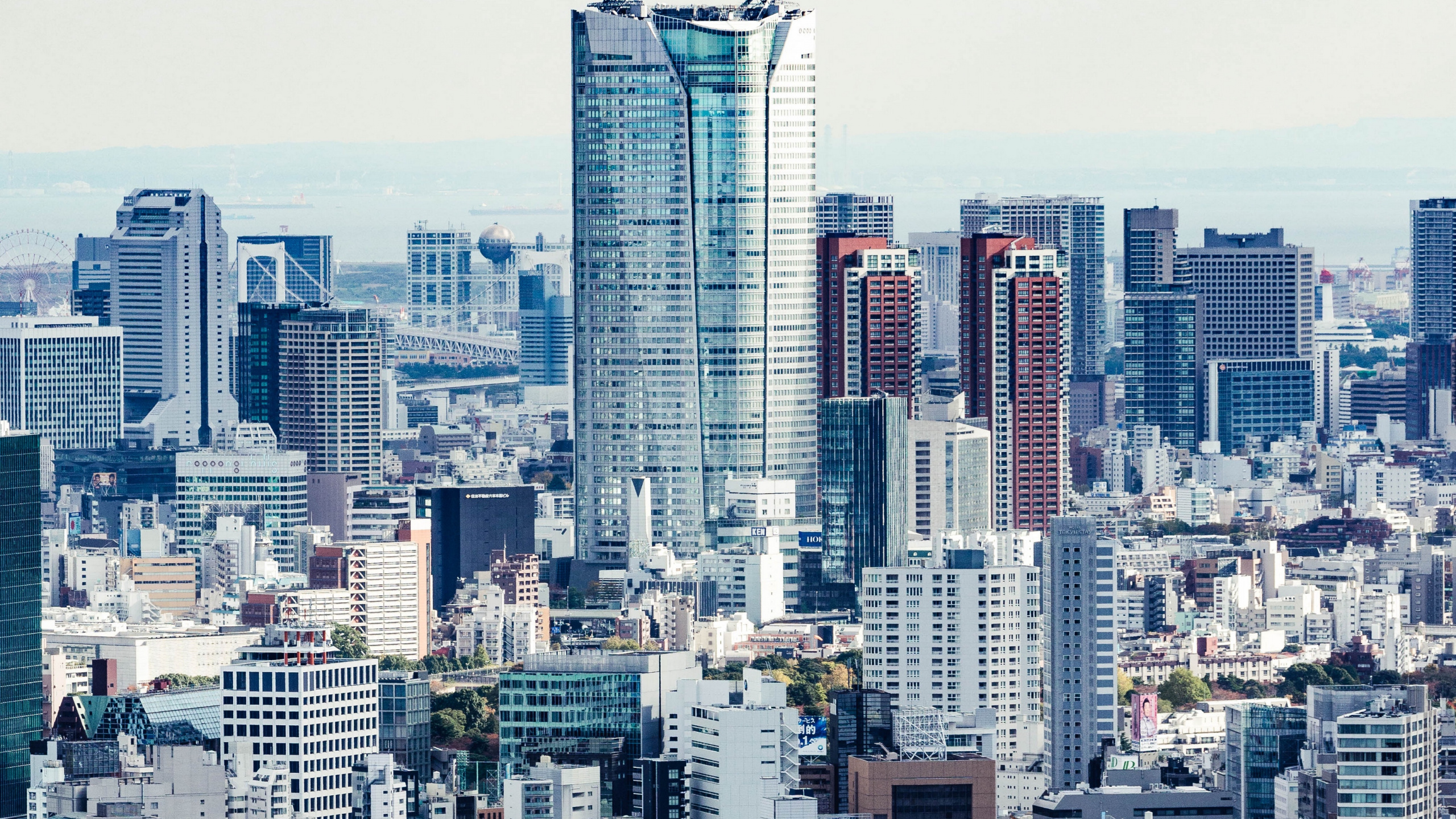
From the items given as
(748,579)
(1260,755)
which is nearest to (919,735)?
(1260,755)

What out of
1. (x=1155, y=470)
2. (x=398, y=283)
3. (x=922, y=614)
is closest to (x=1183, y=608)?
(x=922, y=614)

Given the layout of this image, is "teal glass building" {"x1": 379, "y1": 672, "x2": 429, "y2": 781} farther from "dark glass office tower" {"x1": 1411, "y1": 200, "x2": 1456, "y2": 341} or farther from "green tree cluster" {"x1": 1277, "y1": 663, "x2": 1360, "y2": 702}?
"dark glass office tower" {"x1": 1411, "y1": 200, "x2": 1456, "y2": 341}

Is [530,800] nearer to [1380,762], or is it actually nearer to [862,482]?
A: [1380,762]

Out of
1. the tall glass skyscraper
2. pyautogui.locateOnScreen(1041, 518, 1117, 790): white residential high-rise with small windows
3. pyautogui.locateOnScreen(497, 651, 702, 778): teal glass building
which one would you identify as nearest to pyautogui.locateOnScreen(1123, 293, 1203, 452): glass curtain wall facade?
the tall glass skyscraper

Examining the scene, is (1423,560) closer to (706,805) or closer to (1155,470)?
(1155,470)

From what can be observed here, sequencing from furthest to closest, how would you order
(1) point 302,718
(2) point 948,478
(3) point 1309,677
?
1. (2) point 948,478
2. (3) point 1309,677
3. (1) point 302,718

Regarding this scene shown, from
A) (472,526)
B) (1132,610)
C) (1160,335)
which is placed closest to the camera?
(1132,610)

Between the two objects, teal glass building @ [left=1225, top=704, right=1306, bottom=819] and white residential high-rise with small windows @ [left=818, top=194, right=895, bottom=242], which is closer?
teal glass building @ [left=1225, top=704, right=1306, bottom=819]
